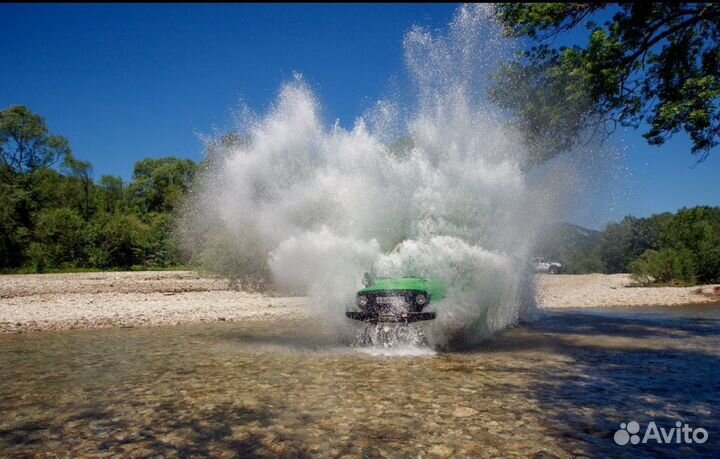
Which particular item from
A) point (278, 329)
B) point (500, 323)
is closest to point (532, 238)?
point (500, 323)

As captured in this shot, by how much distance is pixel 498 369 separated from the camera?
8.76 metres

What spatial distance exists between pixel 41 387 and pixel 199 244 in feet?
77.3

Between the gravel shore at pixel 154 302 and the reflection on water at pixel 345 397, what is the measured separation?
3.71m

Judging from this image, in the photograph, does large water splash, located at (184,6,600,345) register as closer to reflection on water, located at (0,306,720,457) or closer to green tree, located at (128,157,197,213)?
reflection on water, located at (0,306,720,457)

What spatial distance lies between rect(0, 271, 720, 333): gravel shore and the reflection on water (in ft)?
12.2

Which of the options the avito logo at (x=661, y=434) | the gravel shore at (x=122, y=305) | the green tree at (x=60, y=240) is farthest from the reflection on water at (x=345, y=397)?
the green tree at (x=60, y=240)

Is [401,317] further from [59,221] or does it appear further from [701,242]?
[59,221]

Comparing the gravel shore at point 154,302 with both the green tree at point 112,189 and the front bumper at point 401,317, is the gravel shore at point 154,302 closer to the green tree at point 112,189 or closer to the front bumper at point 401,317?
the front bumper at point 401,317

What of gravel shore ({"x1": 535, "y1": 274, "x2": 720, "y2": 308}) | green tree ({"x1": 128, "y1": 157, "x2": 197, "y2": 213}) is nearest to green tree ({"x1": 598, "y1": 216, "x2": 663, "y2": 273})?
gravel shore ({"x1": 535, "y1": 274, "x2": 720, "y2": 308})

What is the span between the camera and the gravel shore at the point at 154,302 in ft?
52.1

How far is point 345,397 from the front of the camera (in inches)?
279

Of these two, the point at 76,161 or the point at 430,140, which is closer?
the point at 430,140

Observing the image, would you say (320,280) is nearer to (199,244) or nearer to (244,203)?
(244,203)

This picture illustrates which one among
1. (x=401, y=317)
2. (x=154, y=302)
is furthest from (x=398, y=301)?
(x=154, y=302)
